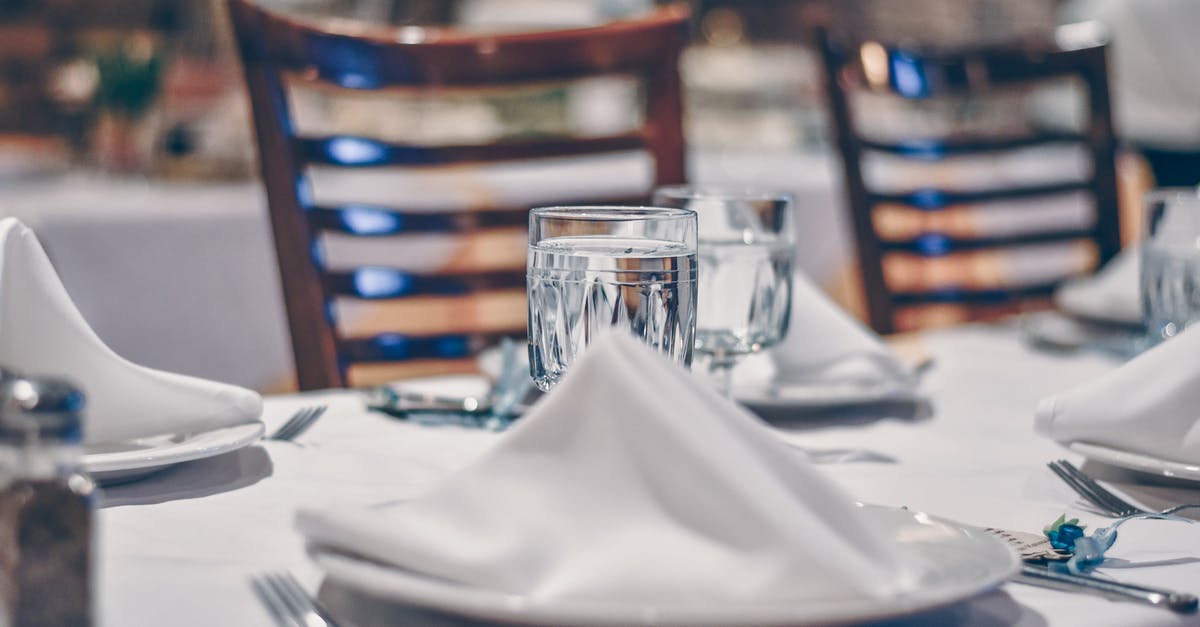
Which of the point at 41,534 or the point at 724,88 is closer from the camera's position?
the point at 41,534

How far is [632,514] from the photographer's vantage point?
470 millimetres

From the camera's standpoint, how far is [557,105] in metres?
3.21

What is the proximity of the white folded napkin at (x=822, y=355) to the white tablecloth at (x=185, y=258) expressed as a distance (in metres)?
0.94

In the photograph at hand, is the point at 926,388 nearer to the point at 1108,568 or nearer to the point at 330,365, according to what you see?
the point at 1108,568

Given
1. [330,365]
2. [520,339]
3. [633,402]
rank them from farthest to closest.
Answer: [520,339] < [330,365] < [633,402]

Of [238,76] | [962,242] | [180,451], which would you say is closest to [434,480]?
[180,451]

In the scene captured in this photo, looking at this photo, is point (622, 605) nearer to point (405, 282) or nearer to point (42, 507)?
point (42, 507)

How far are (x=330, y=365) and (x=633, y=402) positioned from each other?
77cm

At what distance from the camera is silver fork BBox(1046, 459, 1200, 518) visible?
2.21 ft

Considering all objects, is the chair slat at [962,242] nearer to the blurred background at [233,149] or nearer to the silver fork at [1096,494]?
the blurred background at [233,149]

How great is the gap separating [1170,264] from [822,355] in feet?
1.02

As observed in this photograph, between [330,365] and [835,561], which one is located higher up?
[835,561]

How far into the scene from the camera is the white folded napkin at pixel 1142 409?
718 millimetres

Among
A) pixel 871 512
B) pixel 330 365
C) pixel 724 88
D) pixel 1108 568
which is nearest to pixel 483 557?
pixel 871 512
